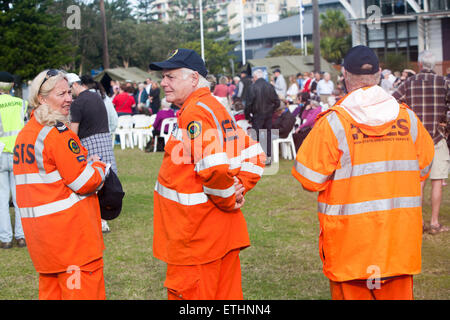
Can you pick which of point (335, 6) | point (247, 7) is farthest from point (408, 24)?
point (247, 7)

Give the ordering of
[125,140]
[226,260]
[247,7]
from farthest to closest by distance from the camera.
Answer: [247,7] → [125,140] → [226,260]

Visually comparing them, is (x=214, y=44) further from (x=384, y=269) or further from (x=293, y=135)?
(x=384, y=269)

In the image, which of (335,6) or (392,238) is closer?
(392,238)

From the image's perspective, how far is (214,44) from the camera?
68.1m

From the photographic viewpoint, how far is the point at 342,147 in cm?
354

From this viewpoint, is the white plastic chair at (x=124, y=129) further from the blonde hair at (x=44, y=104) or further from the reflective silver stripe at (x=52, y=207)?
the reflective silver stripe at (x=52, y=207)

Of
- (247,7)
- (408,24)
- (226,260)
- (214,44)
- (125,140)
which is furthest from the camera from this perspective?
(247,7)

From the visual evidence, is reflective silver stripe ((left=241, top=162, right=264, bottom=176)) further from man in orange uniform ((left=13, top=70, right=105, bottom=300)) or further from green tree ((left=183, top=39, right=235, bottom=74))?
green tree ((left=183, top=39, right=235, bottom=74))

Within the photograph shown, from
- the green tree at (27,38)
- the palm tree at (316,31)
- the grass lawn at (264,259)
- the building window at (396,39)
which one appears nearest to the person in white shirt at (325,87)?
A: the palm tree at (316,31)

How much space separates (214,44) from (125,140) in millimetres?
49730

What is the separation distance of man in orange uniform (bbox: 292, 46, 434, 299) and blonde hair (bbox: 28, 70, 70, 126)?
1.58 metres

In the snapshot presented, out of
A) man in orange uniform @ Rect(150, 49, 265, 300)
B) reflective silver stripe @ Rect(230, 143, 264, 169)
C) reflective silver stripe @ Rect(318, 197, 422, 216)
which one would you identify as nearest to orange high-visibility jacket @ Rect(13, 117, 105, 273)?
man in orange uniform @ Rect(150, 49, 265, 300)

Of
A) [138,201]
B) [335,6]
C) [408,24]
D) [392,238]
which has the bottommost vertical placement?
[138,201]

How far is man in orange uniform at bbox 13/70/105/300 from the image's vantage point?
12.6 feet
